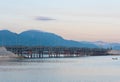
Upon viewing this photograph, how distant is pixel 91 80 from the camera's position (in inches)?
2314

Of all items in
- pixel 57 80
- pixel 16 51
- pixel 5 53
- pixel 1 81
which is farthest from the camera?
→ pixel 16 51

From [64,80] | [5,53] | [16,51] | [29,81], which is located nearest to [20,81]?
[29,81]

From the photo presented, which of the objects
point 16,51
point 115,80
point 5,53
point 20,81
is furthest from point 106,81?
point 16,51

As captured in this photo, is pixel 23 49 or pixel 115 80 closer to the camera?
pixel 115 80

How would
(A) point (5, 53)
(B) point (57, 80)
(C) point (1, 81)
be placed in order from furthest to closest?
1. (A) point (5, 53)
2. (B) point (57, 80)
3. (C) point (1, 81)

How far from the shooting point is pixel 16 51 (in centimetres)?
19288

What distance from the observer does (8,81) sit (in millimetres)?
56219

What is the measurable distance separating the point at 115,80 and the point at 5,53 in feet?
357

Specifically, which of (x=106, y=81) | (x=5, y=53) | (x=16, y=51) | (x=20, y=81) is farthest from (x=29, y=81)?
(x=16, y=51)

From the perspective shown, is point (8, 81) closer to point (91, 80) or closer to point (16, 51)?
point (91, 80)

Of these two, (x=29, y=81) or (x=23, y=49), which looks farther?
(x=23, y=49)

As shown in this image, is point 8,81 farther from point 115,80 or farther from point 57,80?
point 115,80

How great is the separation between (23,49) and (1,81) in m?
143

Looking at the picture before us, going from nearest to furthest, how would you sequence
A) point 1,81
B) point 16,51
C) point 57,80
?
point 1,81
point 57,80
point 16,51
